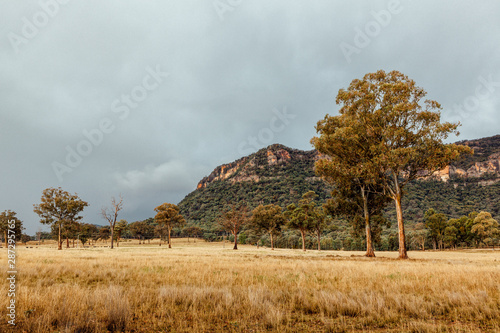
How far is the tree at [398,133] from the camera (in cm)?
2406

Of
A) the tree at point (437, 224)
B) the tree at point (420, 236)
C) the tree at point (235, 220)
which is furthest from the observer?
the tree at point (420, 236)

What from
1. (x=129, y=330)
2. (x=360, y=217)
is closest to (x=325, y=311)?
(x=129, y=330)

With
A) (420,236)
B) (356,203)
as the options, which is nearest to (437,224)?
(420,236)

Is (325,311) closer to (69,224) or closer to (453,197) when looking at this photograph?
(69,224)

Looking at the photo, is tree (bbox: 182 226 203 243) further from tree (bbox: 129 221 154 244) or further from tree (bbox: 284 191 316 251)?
tree (bbox: 284 191 316 251)

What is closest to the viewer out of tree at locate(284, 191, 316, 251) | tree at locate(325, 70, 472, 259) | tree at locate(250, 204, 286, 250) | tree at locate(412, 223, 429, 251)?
tree at locate(325, 70, 472, 259)

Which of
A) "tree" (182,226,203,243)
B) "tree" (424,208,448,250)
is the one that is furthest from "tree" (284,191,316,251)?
"tree" (182,226,203,243)

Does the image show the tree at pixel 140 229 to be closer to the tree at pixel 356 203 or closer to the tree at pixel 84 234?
the tree at pixel 84 234

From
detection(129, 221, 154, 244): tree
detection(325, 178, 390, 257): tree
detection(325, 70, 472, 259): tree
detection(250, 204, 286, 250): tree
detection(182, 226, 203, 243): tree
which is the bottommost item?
detection(182, 226, 203, 243): tree

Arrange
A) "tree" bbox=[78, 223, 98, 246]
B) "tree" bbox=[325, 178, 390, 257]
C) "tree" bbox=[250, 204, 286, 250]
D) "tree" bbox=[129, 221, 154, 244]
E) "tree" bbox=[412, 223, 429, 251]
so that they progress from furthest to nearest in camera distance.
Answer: "tree" bbox=[129, 221, 154, 244], "tree" bbox=[78, 223, 98, 246], "tree" bbox=[412, 223, 429, 251], "tree" bbox=[250, 204, 286, 250], "tree" bbox=[325, 178, 390, 257]

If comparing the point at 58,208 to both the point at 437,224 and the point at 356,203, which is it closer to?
the point at 356,203

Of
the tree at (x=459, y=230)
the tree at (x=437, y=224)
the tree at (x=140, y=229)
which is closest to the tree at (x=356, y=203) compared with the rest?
the tree at (x=437, y=224)

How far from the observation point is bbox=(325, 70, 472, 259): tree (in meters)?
24.1

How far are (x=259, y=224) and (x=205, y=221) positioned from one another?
4120 inches
